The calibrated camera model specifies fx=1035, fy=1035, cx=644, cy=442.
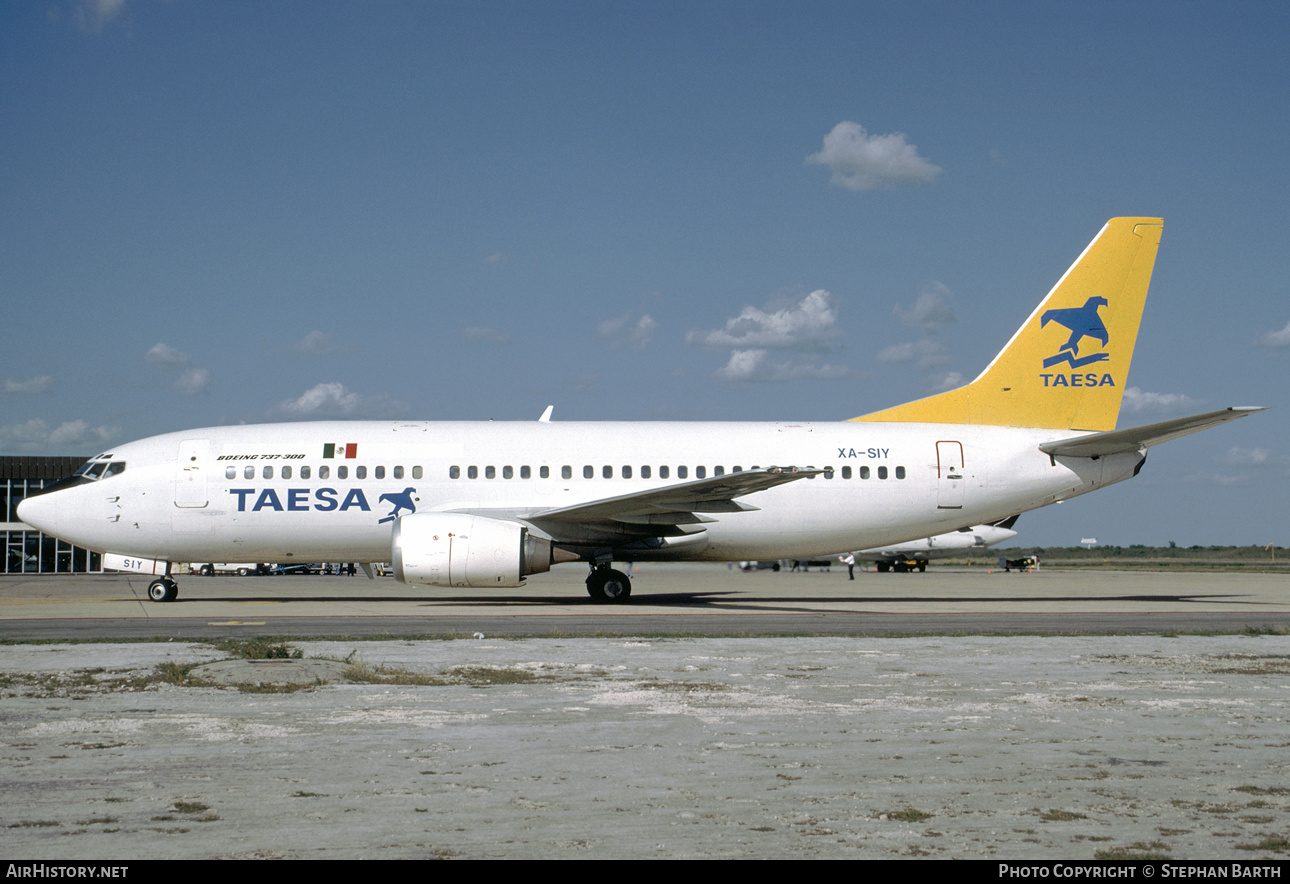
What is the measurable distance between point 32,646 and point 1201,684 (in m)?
12.9

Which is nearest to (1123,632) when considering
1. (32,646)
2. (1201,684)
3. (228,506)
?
(1201,684)

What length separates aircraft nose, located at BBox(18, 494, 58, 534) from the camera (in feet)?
71.5

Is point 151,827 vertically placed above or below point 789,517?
below

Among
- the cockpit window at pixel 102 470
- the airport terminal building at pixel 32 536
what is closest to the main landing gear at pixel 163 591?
the cockpit window at pixel 102 470

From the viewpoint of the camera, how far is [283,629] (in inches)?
583

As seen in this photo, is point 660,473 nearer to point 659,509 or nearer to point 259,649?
point 659,509

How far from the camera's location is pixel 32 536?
201 feet

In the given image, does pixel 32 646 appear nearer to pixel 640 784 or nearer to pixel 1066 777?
pixel 640 784

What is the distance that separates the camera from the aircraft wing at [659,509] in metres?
19.5

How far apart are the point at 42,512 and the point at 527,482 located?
33.5 ft

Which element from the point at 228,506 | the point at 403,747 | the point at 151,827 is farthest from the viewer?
the point at 228,506

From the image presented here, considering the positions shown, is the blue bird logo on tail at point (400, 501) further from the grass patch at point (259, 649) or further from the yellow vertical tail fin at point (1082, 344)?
the yellow vertical tail fin at point (1082, 344)

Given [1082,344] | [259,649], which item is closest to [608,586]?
[259,649]

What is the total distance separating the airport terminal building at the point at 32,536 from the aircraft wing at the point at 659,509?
47.7 meters
